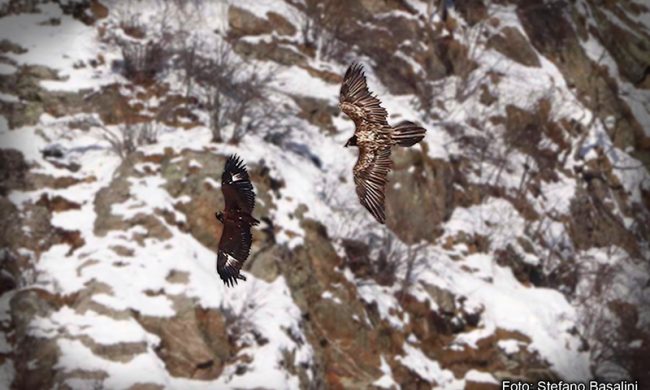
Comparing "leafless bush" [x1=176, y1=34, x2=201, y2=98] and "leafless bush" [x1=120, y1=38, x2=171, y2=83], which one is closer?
"leafless bush" [x1=176, y1=34, x2=201, y2=98]

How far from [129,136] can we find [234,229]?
7.57 m

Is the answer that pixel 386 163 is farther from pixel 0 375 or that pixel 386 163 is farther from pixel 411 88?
pixel 411 88

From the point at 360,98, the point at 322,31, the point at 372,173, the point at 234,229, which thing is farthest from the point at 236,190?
the point at 322,31

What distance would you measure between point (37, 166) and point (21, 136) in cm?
60

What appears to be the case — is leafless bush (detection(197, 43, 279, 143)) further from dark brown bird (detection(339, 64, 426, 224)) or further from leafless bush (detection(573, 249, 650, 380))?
dark brown bird (detection(339, 64, 426, 224))

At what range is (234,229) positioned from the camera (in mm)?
3232

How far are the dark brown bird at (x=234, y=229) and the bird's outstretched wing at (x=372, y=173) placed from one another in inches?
19.9

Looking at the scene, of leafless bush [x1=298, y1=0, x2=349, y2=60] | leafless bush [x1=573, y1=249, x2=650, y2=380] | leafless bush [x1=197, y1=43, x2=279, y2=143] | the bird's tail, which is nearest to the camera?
the bird's tail

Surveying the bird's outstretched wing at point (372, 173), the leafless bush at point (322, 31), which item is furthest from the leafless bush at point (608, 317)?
the bird's outstretched wing at point (372, 173)

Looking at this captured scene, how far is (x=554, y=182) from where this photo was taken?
16.1 meters

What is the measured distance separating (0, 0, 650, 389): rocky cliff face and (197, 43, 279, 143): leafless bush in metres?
0.06

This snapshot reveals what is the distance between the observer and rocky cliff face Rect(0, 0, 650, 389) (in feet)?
28.1

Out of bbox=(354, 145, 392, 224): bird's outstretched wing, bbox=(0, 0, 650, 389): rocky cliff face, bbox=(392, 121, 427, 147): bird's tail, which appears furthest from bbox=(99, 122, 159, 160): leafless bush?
bbox=(392, 121, 427, 147): bird's tail

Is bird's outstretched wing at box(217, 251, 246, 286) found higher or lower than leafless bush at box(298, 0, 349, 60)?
lower
